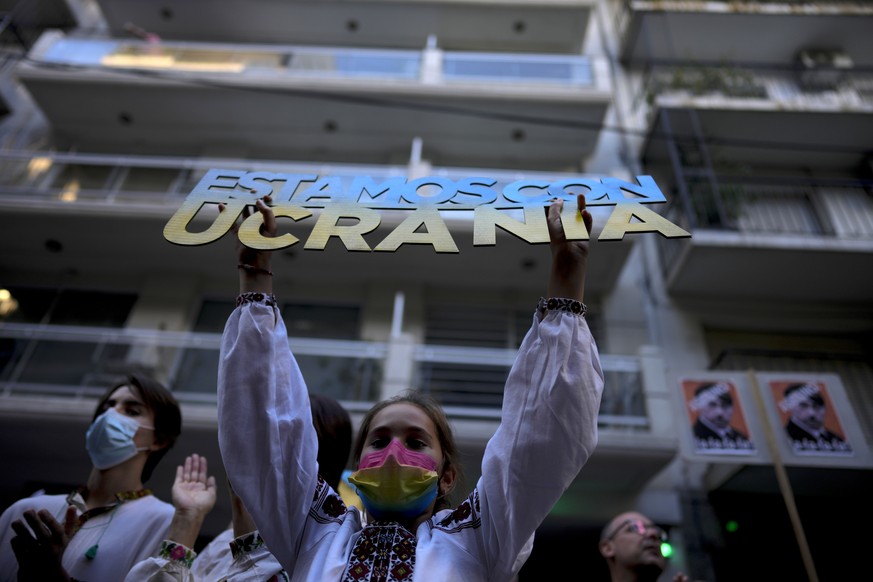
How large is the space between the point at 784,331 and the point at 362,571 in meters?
8.13

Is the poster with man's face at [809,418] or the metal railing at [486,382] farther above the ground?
the metal railing at [486,382]

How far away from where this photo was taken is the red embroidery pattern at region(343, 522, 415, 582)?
4.42ft

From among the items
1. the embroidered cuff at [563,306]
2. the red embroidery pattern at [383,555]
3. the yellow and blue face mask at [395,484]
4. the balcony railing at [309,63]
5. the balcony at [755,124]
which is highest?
the balcony railing at [309,63]

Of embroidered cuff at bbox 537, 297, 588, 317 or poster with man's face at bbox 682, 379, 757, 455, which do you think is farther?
poster with man's face at bbox 682, 379, 757, 455

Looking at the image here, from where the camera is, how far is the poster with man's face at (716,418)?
4.95m

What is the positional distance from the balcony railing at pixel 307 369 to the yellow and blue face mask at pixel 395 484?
474cm

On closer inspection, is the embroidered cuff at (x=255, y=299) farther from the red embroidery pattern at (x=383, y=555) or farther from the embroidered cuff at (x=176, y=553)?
the embroidered cuff at (x=176, y=553)

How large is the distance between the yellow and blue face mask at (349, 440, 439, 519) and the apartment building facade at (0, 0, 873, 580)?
355 cm

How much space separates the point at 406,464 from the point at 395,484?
0.06m

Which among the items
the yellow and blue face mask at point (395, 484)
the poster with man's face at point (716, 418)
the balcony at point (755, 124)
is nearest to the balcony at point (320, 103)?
the balcony at point (755, 124)

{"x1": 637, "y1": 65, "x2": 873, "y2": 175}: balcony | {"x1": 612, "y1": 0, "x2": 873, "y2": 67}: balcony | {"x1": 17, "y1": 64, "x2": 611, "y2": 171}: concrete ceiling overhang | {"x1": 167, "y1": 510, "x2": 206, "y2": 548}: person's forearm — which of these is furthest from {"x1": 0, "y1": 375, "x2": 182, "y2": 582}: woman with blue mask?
{"x1": 612, "y1": 0, "x2": 873, "y2": 67}: balcony

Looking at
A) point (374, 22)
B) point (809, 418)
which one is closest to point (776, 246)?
point (809, 418)

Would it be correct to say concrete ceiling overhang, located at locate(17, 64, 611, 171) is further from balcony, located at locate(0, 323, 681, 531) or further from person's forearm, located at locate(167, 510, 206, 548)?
person's forearm, located at locate(167, 510, 206, 548)

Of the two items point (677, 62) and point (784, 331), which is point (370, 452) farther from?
point (677, 62)
